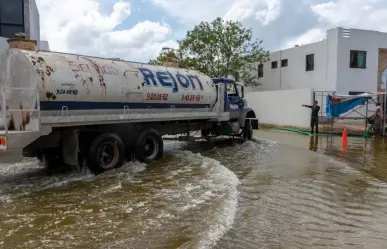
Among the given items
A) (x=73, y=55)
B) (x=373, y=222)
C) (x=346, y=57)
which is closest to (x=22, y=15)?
(x=73, y=55)

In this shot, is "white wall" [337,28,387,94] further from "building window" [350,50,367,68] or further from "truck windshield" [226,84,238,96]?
"truck windshield" [226,84,238,96]

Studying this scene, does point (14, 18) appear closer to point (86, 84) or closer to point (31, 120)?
point (86, 84)

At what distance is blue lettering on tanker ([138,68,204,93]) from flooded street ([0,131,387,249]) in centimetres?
227

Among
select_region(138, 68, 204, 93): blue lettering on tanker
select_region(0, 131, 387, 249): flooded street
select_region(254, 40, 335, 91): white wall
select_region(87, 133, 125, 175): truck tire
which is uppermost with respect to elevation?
select_region(254, 40, 335, 91): white wall

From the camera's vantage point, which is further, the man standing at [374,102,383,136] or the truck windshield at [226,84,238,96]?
the man standing at [374,102,383,136]

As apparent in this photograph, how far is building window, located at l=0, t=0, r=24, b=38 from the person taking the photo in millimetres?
18039

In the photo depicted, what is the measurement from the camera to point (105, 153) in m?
9.13

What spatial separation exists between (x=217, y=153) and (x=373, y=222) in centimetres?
715

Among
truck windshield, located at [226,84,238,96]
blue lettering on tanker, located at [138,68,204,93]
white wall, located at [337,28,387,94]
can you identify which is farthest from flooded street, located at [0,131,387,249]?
white wall, located at [337,28,387,94]

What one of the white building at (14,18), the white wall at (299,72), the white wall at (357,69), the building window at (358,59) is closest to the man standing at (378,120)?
the white wall at (357,69)

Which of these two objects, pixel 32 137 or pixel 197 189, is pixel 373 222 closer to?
pixel 197 189

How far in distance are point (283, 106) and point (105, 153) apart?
16.7 meters

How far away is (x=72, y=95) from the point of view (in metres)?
8.43

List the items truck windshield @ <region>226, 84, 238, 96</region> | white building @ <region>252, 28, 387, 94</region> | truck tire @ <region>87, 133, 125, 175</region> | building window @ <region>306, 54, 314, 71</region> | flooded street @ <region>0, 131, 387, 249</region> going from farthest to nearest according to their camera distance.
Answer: building window @ <region>306, 54, 314, 71</region> < white building @ <region>252, 28, 387, 94</region> < truck windshield @ <region>226, 84, 238, 96</region> < truck tire @ <region>87, 133, 125, 175</region> < flooded street @ <region>0, 131, 387, 249</region>
